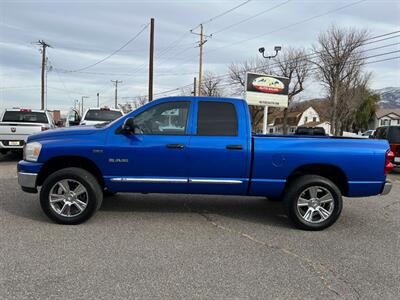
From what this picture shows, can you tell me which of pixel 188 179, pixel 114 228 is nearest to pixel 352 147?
pixel 188 179

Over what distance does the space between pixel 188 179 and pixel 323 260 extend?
207 centimetres

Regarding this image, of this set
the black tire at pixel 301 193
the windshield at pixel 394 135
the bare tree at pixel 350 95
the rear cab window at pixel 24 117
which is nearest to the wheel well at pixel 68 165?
the black tire at pixel 301 193

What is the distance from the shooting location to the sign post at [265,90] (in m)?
21.7

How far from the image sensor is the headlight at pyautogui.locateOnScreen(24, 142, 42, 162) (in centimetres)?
520

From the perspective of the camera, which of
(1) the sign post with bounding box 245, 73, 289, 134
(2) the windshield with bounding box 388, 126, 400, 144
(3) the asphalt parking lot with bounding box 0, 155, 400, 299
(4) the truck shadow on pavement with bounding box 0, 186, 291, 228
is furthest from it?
(1) the sign post with bounding box 245, 73, 289, 134

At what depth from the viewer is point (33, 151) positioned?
5230 mm

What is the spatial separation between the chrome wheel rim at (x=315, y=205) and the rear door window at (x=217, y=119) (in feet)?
4.48

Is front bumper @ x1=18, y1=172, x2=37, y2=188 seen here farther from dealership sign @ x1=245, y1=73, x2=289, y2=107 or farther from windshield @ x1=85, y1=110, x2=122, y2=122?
dealership sign @ x1=245, y1=73, x2=289, y2=107

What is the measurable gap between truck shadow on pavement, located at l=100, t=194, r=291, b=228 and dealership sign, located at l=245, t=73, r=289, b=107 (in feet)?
49.2

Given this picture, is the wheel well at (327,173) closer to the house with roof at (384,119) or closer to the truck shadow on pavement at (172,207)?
the truck shadow on pavement at (172,207)

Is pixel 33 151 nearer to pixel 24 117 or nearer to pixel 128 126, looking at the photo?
pixel 128 126

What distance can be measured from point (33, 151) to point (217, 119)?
8.79 feet

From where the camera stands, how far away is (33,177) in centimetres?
520

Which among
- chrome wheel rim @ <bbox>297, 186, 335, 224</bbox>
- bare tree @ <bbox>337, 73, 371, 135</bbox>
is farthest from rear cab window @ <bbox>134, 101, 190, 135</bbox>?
bare tree @ <bbox>337, 73, 371, 135</bbox>
